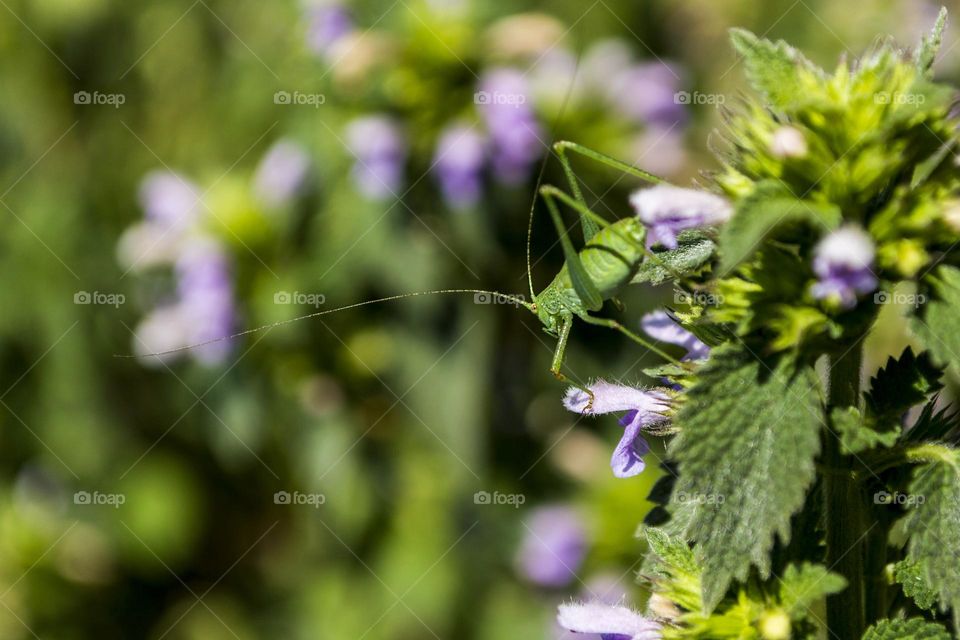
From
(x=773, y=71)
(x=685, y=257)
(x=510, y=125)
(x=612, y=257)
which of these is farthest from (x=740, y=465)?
(x=510, y=125)

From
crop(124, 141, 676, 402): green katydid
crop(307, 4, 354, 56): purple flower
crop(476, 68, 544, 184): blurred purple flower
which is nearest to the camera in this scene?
crop(124, 141, 676, 402): green katydid

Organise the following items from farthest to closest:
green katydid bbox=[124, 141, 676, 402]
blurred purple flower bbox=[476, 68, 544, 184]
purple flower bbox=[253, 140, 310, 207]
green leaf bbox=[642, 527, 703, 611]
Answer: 1. purple flower bbox=[253, 140, 310, 207]
2. blurred purple flower bbox=[476, 68, 544, 184]
3. green katydid bbox=[124, 141, 676, 402]
4. green leaf bbox=[642, 527, 703, 611]

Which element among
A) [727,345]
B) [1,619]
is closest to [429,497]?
[1,619]

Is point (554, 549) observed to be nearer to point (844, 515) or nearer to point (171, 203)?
point (171, 203)

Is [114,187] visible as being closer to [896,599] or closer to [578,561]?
[578,561]

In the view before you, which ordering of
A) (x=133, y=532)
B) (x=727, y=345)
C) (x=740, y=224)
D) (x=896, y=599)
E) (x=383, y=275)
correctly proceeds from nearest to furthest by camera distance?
(x=740, y=224)
(x=727, y=345)
(x=896, y=599)
(x=383, y=275)
(x=133, y=532)

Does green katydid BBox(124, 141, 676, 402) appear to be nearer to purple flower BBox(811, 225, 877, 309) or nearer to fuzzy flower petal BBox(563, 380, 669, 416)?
fuzzy flower petal BBox(563, 380, 669, 416)

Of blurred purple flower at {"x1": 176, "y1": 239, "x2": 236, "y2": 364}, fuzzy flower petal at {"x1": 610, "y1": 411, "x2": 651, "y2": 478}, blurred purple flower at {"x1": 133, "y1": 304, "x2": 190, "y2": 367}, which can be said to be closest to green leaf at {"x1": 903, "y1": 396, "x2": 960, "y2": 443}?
fuzzy flower petal at {"x1": 610, "y1": 411, "x2": 651, "y2": 478}
